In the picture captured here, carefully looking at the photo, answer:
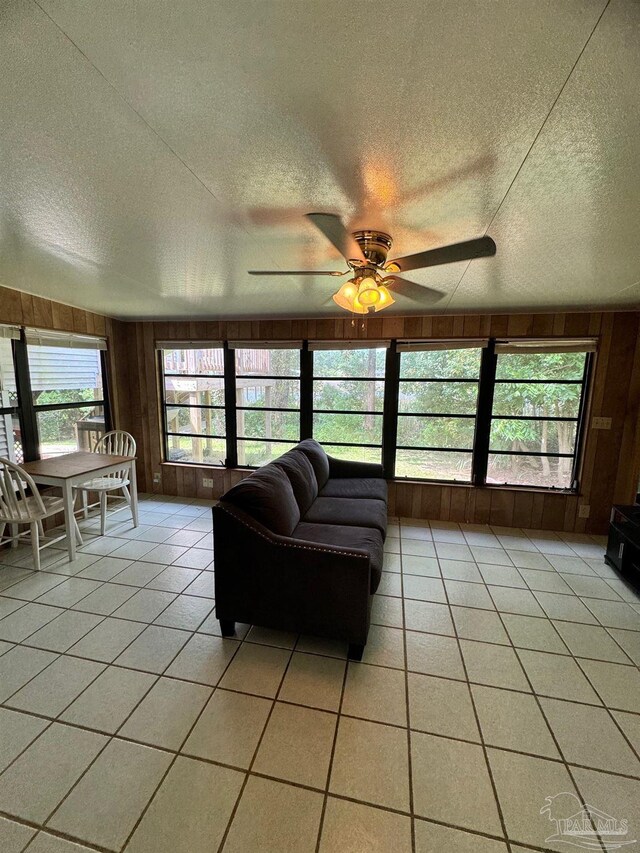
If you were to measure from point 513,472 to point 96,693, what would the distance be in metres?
3.96

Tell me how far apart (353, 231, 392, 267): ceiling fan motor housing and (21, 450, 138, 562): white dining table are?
2839 millimetres

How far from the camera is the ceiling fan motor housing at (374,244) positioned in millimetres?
1770

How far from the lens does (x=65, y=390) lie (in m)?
3.78

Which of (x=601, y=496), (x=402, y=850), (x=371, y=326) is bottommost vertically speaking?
(x=402, y=850)

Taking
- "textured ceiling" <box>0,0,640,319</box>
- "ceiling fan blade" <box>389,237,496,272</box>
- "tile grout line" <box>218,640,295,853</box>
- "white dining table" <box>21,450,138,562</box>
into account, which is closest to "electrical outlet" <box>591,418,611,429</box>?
"textured ceiling" <box>0,0,640,319</box>

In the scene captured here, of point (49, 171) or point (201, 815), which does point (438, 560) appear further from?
point (49, 171)

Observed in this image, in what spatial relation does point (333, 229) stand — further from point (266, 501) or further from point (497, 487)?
point (497, 487)

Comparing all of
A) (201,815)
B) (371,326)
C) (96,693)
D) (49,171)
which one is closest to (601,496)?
(371,326)

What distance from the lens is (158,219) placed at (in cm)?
169

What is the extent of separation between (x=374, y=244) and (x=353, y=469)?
98.4 inches

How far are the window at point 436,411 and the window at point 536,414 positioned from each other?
0.26 metres

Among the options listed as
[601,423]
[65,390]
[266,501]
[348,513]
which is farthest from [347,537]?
[65,390]

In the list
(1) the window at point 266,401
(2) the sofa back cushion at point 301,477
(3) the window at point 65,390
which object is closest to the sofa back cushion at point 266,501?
(2) the sofa back cushion at point 301,477

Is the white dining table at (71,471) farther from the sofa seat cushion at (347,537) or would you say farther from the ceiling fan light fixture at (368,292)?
the ceiling fan light fixture at (368,292)
